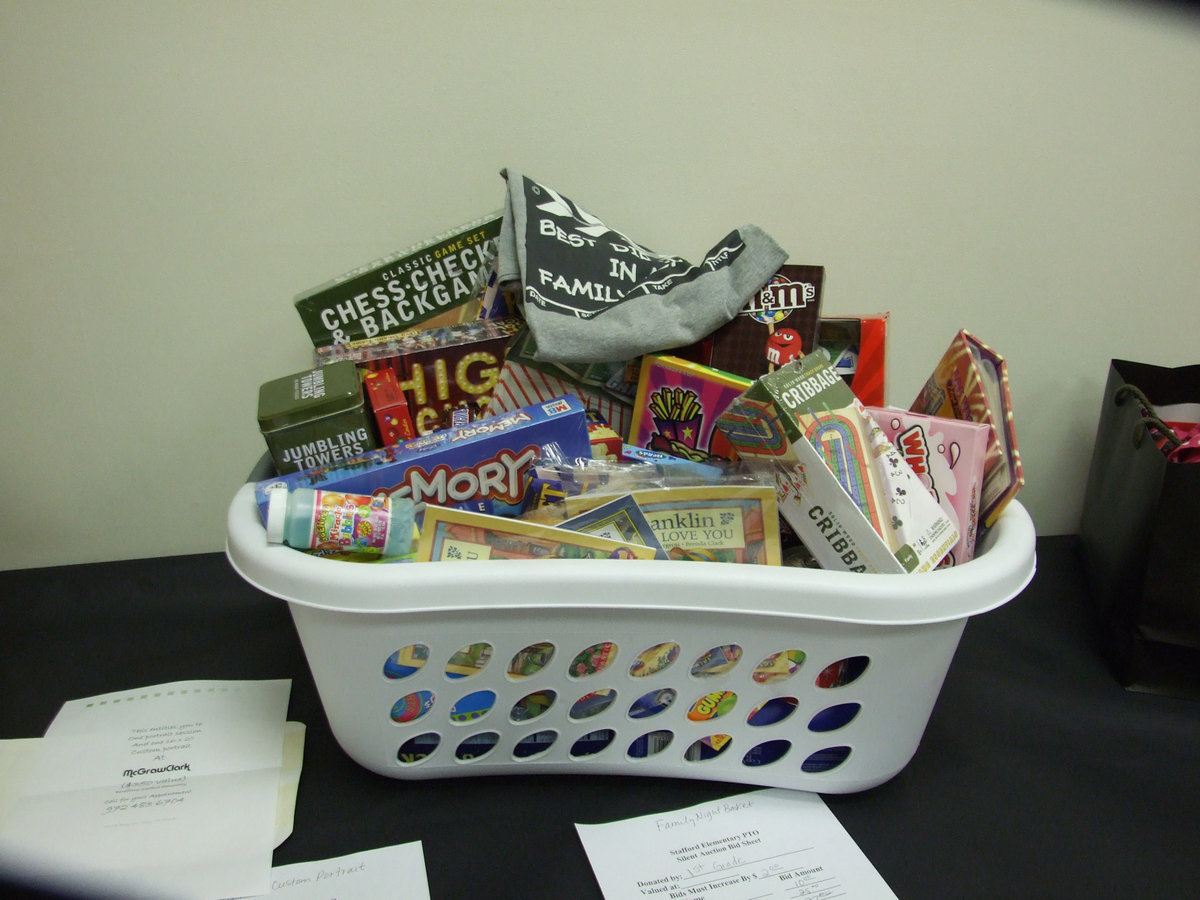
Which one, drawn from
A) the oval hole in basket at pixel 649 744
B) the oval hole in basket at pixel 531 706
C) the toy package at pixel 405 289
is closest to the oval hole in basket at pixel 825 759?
the oval hole in basket at pixel 649 744

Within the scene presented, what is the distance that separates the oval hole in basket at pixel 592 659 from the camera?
58 centimetres

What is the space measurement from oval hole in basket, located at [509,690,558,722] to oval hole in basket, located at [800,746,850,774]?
212 mm

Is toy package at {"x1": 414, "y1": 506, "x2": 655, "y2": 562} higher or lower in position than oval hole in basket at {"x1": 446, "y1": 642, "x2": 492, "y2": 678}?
higher

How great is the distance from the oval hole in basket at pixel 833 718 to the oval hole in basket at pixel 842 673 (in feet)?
0.07

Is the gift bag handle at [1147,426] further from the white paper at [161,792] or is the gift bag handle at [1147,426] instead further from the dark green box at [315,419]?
the white paper at [161,792]

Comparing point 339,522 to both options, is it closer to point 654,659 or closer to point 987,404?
point 654,659

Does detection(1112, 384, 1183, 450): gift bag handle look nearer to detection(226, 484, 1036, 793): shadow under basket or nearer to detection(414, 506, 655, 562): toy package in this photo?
detection(226, 484, 1036, 793): shadow under basket

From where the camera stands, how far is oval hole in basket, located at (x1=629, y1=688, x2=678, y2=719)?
615mm

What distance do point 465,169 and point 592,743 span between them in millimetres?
602

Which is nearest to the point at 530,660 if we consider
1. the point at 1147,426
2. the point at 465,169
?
the point at 465,169

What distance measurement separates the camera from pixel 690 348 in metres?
0.76

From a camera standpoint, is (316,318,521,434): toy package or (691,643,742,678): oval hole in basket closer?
(691,643,742,678): oval hole in basket

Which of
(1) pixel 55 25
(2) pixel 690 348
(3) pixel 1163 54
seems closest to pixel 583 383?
(2) pixel 690 348

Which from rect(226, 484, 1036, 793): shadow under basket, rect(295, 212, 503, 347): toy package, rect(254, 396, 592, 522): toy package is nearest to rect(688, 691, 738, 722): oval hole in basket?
rect(226, 484, 1036, 793): shadow under basket
